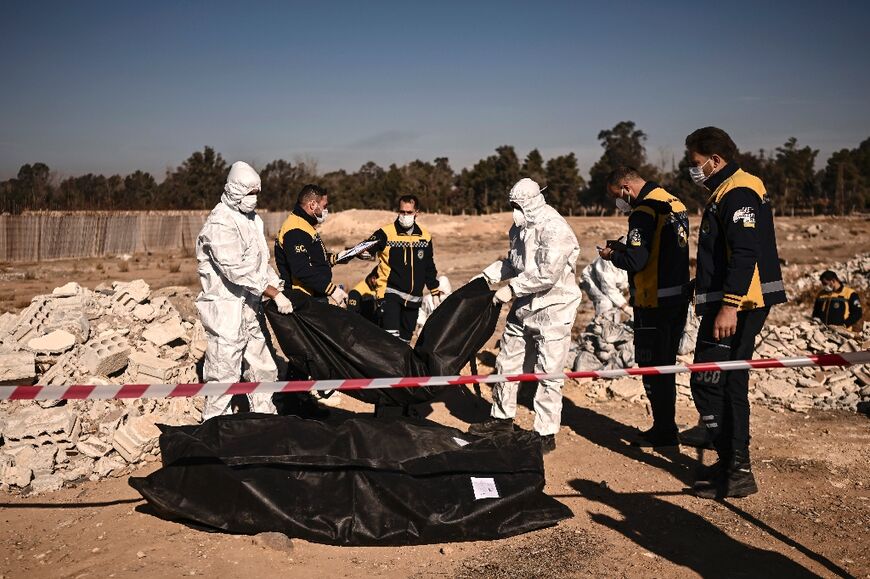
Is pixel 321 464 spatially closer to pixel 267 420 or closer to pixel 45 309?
pixel 267 420

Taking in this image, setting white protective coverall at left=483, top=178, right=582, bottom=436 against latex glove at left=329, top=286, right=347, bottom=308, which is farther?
latex glove at left=329, top=286, right=347, bottom=308

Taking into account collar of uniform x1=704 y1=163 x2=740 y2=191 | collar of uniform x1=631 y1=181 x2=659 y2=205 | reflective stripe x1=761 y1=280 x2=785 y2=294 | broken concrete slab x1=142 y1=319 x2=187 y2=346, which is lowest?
broken concrete slab x1=142 y1=319 x2=187 y2=346

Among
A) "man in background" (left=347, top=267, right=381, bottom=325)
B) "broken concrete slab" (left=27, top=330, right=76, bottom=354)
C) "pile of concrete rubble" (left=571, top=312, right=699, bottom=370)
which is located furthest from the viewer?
"pile of concrete rubble" (left=571, top=312, right=699, bottom=370)

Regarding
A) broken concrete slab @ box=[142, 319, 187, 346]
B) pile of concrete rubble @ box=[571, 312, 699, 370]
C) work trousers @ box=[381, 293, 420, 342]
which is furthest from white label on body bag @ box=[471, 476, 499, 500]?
pile of concrete rubble @ box=[571, 312, 699, 370]

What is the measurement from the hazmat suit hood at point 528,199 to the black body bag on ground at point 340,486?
212 centimetres

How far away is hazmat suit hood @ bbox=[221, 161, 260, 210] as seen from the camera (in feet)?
18.4

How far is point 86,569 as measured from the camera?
3.79 metres

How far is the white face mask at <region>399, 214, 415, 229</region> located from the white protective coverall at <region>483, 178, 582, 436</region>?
1.72m

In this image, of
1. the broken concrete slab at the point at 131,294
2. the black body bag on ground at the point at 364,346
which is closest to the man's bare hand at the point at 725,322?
the black body bag on ground at the point at 364,346

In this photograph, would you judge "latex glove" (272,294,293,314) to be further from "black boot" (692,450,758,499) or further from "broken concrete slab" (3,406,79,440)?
"black boot" (692,450,758,499)

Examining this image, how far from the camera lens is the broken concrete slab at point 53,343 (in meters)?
6.54

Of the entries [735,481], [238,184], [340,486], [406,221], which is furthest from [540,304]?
[238,184]

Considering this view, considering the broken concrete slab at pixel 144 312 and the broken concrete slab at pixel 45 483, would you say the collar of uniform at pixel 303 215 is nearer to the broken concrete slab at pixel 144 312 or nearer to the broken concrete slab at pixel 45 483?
the broken concrete slab at pixel 144 312

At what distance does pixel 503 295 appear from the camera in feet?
19.2
